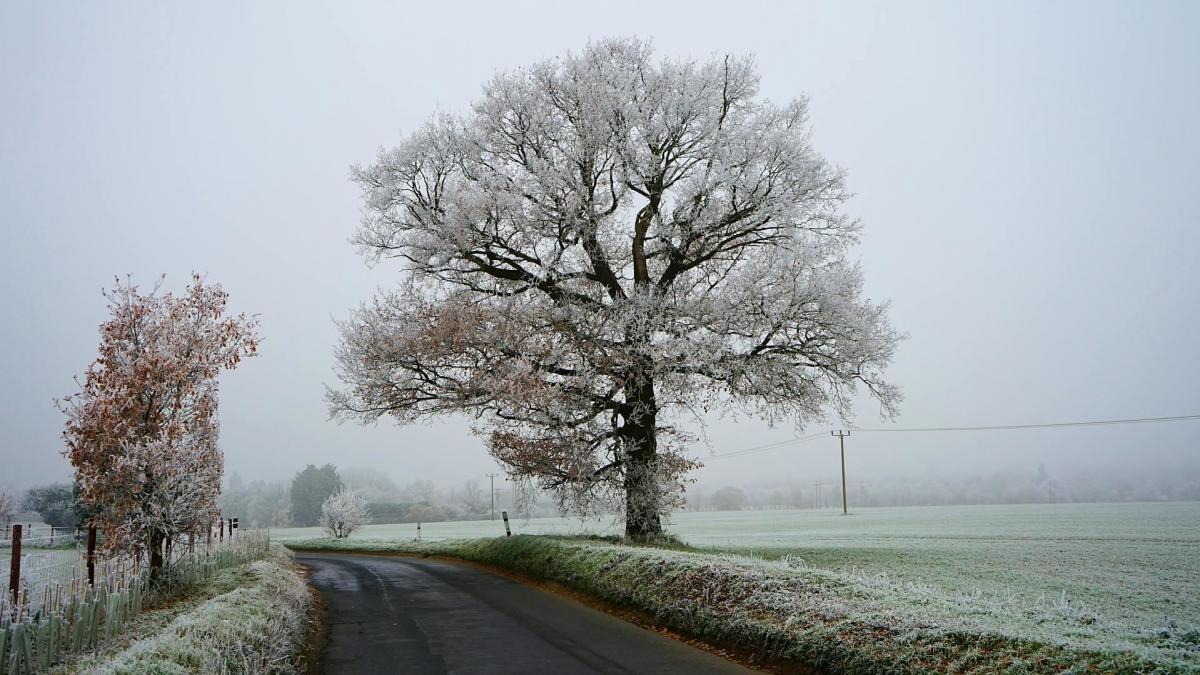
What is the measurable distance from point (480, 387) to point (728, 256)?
8.32 m

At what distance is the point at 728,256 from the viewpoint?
21.8 m

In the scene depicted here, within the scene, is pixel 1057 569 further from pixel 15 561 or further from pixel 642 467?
pixel 15 561

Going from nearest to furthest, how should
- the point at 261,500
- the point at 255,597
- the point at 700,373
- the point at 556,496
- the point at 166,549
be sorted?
the point at 255,597
the point at 166,549
the point at 700,373
the point at 556,496
the point at 261,500

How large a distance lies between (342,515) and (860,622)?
4908 cm

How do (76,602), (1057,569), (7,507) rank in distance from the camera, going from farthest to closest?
1. (7,507)
2. (1057,569)
3. (76,602)

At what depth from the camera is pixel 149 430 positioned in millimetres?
14414

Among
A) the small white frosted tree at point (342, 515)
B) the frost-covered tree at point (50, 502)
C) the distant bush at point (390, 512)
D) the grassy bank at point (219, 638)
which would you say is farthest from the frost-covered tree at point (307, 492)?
the grassy bank at point (219, 638)

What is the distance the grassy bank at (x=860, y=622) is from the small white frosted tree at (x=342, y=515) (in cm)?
4181

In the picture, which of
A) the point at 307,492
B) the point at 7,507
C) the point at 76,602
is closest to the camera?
the point at 76,602

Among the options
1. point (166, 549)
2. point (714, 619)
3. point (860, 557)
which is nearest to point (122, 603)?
point (166, 549)

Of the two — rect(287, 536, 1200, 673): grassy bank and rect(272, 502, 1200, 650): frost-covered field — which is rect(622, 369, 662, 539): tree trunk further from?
rect(287, 536, 1200, 673): grassy bank

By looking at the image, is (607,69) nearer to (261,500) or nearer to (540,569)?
(540,569)

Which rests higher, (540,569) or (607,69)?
(607,69)

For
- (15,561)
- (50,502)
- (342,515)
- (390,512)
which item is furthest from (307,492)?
(15,561)
